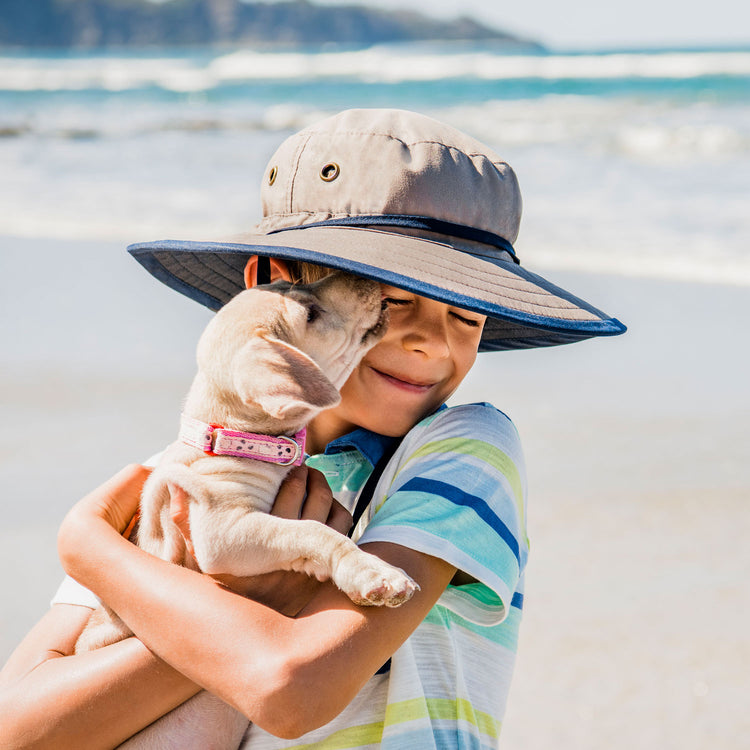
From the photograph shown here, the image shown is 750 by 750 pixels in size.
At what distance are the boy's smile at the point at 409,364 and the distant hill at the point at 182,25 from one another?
88.9 meters

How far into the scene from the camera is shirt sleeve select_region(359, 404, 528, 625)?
1.82 meters

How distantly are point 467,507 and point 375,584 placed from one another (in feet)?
0.81

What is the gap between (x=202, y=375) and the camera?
2.09 metres

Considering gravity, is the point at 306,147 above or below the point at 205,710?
above

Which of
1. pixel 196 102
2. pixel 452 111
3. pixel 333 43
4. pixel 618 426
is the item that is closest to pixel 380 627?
pixel 618 426

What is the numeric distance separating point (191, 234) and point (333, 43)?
277 feet

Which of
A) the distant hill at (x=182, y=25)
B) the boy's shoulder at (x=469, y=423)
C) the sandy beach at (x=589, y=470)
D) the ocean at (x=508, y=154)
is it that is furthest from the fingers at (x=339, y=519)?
the distant hill at (x=182, y=25)

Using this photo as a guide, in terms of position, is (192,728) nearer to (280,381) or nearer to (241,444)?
(241,444)

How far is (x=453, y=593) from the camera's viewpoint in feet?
6.34

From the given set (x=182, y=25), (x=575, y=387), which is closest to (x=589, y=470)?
(x=575, y=387)

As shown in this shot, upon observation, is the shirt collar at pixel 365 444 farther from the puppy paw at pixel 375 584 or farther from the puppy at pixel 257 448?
the puppy paw at pixel 375 584

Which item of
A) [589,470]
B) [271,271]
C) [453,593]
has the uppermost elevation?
[271,271]

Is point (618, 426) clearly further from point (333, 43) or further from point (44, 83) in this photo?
point (333, 43)

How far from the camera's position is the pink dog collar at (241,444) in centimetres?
197
